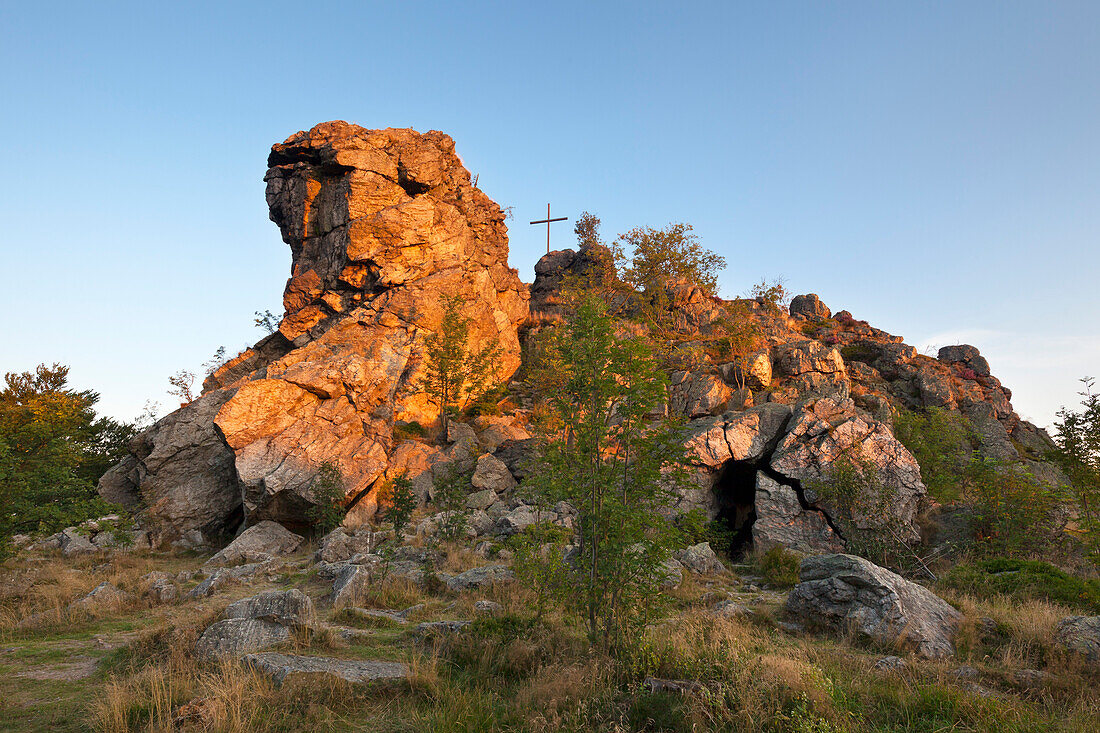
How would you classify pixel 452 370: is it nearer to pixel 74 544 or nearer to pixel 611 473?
pixel 74 544

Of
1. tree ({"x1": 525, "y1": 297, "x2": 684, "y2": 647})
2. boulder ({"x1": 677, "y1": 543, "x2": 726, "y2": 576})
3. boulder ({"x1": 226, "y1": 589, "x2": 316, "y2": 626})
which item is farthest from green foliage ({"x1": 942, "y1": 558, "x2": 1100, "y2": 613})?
boulder ({"x1": 226, "y1": 589, "x2": 316, "y2": 626})

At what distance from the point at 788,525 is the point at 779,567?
433 cm

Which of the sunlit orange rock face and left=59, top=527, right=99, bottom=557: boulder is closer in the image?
left=59, top=527, right=99, bottom=557: boulder

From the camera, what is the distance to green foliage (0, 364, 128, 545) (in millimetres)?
16172

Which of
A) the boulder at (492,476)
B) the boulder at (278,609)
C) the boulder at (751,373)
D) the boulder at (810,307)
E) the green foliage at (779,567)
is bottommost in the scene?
the green foliage at (779,567)

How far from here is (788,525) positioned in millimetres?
21562

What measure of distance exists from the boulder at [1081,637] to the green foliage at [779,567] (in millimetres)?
7050

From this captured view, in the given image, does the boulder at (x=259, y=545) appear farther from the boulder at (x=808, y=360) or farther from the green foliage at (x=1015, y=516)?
the boulder at (x=808, y=360)

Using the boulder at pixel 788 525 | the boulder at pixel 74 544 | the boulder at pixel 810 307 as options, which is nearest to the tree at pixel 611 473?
the boulder at pixel 788 525

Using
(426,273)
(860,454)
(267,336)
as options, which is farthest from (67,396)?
(860,454)

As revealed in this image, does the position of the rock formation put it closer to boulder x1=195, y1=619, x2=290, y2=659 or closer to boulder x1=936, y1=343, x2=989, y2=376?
boulder x1=936, y1=343, x2=989, y2=376

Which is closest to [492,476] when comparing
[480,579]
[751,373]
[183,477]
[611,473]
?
[480,579]

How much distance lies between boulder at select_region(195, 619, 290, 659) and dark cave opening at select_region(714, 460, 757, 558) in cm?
1981

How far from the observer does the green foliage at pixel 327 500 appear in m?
24.3
